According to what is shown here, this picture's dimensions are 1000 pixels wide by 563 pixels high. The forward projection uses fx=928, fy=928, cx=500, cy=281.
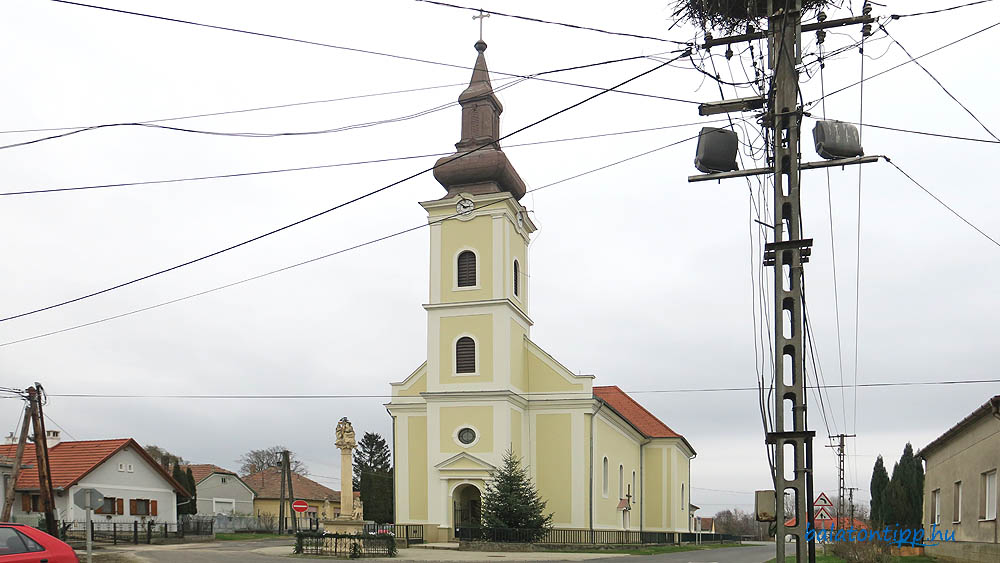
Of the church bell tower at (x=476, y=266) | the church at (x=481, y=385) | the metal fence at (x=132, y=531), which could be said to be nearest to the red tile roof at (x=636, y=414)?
the church at (x=481, y=385)

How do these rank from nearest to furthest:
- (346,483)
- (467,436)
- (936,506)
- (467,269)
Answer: (936,506) → (346,483) → (467,436) → (467,269)

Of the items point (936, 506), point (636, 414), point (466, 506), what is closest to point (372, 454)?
point (636, 414)

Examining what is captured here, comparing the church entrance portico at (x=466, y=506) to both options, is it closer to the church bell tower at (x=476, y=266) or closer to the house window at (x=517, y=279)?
the church bell tower at (x=476, y=266)

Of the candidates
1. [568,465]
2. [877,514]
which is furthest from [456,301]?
[877,514]

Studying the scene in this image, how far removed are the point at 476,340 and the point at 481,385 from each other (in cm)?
180

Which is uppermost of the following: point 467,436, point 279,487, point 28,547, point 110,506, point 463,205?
point 463,205

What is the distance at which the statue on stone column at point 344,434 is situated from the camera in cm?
3166

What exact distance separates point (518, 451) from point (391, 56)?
82.6ft

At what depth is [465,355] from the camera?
36688 millimetres

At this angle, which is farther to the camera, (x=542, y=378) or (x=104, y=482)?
(x=104, y=482)

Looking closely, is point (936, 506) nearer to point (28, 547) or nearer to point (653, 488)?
point (28, 547)

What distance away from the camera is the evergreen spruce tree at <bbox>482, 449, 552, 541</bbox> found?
107 feet

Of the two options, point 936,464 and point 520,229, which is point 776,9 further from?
point 520,229

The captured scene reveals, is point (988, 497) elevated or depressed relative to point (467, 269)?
depressed
